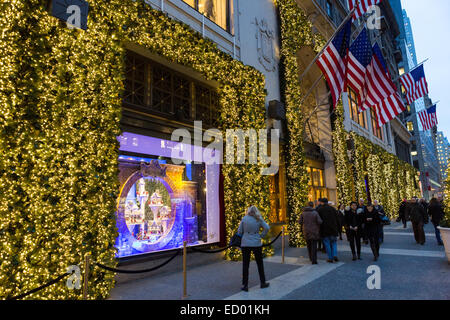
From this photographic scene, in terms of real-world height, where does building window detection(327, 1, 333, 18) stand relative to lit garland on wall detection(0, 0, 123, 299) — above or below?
above

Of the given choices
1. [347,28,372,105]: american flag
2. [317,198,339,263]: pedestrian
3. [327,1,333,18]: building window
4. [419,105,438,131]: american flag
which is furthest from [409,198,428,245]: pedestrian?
[419,105,438,131]: american flag

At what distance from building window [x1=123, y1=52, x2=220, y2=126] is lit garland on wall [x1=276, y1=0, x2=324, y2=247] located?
3.81 meters

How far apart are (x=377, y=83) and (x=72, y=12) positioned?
12.2m

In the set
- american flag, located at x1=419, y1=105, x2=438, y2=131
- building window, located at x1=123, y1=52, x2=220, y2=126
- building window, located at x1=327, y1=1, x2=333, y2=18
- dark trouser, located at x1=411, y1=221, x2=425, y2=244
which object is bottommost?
dark trouser, located at x1=411, y1=221, x2=425, y2=244

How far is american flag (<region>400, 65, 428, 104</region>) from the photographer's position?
1902cm

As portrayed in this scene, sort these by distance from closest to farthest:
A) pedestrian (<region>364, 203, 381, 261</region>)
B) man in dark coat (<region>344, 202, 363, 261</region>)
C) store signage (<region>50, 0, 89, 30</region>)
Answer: store signage (<region>50, 0, 89, 30</region>) → pedestrian (<region>364, 203, 381, 261</region>) → man in dark coat (<region>344, 202, 363, 261</region>)

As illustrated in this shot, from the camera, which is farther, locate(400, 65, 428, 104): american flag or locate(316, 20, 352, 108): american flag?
locate(400, 65, 428, 104): american flag

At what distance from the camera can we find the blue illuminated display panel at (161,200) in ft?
26.8

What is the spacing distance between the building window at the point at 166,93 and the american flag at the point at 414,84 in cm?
1513

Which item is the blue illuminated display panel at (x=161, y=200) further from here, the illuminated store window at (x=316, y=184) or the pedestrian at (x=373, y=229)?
the illuminated store window at (x=316, y=184)

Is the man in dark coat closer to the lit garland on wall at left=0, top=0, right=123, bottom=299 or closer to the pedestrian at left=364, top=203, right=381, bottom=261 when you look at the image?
the pedestrian at left=364, top=203, right=381, bottom=261

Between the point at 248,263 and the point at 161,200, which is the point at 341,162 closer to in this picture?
the point at 161,200

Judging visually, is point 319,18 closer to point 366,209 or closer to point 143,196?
point 366,209

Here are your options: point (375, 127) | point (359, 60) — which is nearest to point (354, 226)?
point (359, 60)
